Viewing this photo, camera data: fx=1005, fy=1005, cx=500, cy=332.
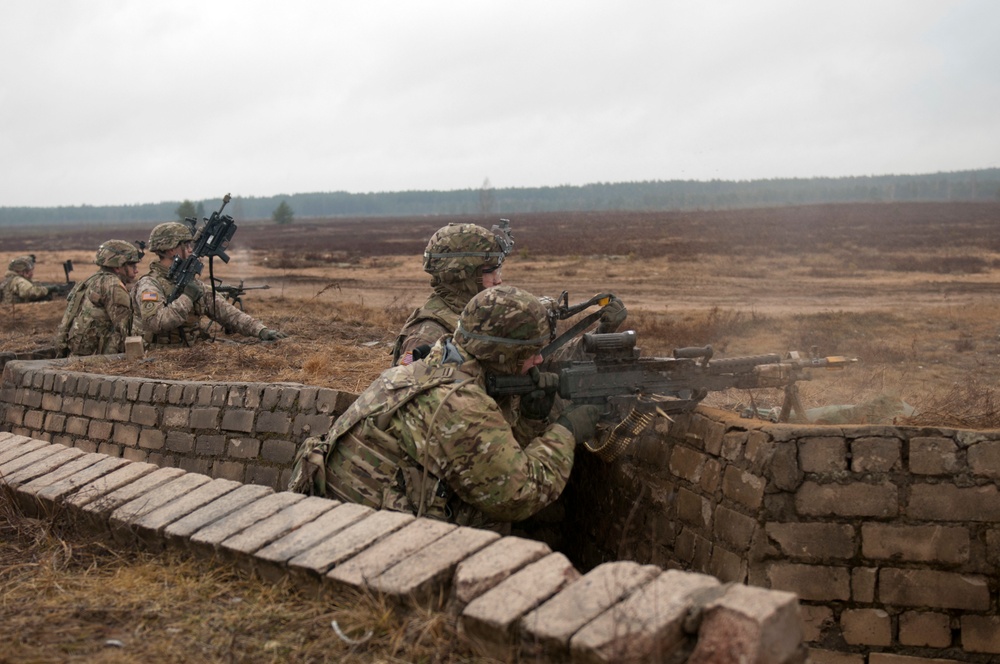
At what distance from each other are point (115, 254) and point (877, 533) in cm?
776

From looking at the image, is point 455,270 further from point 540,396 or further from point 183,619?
point 183,619

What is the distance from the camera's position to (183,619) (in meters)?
3.20

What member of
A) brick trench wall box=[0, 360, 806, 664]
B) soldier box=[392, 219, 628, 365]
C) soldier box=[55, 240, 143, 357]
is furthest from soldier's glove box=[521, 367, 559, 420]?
soldier box=[55, 240, 143, 357]

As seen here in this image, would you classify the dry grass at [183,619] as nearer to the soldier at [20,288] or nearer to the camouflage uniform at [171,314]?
the camouflage uniform at [171,314]

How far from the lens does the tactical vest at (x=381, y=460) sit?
13.5 ft

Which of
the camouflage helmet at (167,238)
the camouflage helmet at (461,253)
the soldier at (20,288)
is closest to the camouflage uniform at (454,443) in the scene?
the camouflage helmet at (461,253)

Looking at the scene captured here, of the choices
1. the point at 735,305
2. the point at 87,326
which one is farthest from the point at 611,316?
the point at 735,305

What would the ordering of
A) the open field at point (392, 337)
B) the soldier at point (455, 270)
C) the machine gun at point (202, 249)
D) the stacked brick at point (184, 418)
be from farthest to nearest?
the machine gun at point (202, 249)
the stacked brick at point (184, 418)
the soldier at point (455, 270)
the open field at point (392, 337)

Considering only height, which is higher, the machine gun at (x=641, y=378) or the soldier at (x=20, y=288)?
the machine gun at (x=641, y=378)

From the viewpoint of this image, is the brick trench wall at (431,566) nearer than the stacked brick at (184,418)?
Yes

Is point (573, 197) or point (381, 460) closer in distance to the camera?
point (381, 460)

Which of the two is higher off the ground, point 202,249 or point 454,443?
point 202,249

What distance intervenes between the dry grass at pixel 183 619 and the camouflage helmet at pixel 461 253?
276 centimetres

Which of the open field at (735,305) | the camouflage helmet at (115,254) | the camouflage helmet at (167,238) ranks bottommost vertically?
the open field at (735,305)
